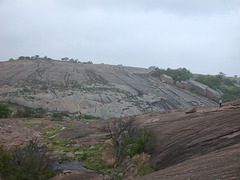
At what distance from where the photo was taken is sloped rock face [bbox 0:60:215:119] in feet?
124

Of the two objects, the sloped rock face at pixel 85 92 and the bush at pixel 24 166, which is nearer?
the bush at pixel 24 166

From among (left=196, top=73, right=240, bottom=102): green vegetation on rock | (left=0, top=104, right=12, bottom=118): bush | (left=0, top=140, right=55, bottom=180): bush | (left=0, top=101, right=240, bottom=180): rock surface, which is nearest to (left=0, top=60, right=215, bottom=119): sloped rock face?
(left=0, top=104, right=12, bottom=118): bush

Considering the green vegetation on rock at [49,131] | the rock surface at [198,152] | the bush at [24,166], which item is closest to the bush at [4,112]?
the green vegetation on rock at [49,131]

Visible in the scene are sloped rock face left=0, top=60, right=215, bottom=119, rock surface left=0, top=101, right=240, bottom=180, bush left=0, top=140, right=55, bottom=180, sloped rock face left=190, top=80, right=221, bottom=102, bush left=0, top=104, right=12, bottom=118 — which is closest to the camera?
rock surface left=0, top=101, right=240, bottom=180

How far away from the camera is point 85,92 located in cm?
4438

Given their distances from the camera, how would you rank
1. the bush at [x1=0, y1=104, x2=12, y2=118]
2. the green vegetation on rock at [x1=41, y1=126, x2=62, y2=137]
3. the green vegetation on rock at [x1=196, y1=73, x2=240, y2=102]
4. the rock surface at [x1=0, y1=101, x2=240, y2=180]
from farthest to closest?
the green vegetation on rock at [x1=196, y1=73, x2=240, y2=102] → the bush at [x1=0, y1=104, x2=12, y2=118] → the green vegetation on rock at [x1=41, y1=126, x2=62, y2=137] → the rock surface at [x1=0, y1=101, x2=240, y2=180]

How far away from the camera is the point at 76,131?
22219 millimetres

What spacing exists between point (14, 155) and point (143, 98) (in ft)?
130

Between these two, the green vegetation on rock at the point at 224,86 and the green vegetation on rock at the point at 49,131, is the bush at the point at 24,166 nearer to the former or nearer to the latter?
the green vegetation on rock at the point at 49,131

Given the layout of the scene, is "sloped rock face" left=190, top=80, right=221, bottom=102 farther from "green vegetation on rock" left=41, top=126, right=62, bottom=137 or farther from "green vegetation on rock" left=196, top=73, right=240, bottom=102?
"green vegetation on rock" left=41, top=126, right=62, bottom=137

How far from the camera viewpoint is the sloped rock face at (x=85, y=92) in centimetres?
3788

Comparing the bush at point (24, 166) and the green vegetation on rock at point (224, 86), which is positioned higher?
the green vegetation on rock at point (224, 86)

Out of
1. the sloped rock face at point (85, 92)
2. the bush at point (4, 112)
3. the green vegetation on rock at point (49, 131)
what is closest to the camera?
the green vegetation on rock at point (49, 131)

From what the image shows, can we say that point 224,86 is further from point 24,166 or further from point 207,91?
point 24,166
